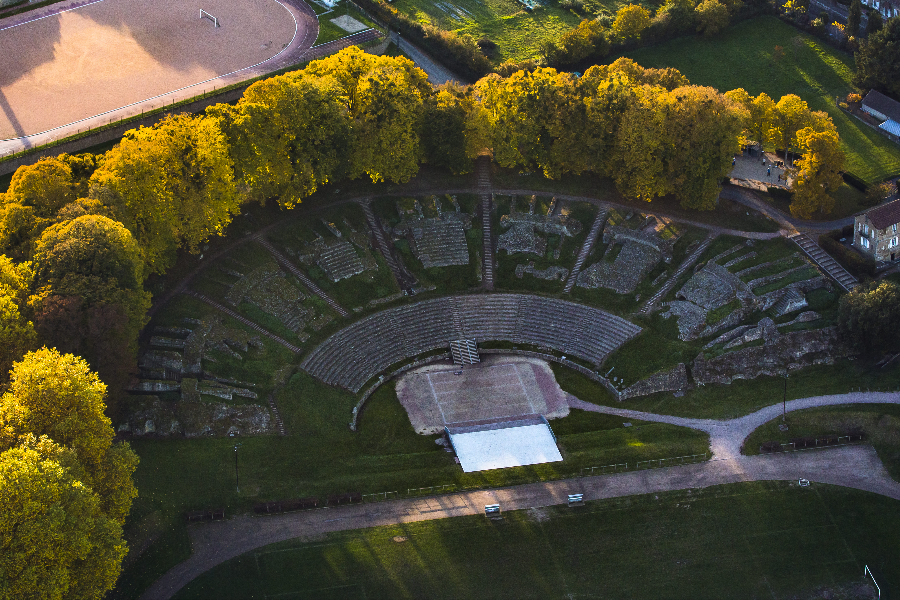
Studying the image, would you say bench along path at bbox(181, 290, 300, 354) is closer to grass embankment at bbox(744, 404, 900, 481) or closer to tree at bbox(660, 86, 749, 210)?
grass embankment at bbox(744, 404, 900, 481)

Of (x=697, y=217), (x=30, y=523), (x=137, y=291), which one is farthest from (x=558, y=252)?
(x=30, y=523)

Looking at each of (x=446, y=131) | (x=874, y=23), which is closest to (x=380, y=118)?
(x=446, y=131)

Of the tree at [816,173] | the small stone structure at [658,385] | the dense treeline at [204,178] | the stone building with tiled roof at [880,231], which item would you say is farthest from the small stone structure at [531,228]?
the stone building with tiled roof at [880,231]

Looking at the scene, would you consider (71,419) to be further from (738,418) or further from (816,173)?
(816,173)

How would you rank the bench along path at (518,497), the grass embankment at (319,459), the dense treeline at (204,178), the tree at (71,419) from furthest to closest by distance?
the grass embankment at (319,459) → the bench along path at (518,497) → the tree at (71,419) → the dense treeline at (204,178)

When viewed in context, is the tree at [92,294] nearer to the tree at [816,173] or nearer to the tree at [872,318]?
the tree at [872,318]

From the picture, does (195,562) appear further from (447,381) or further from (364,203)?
(364,203)
